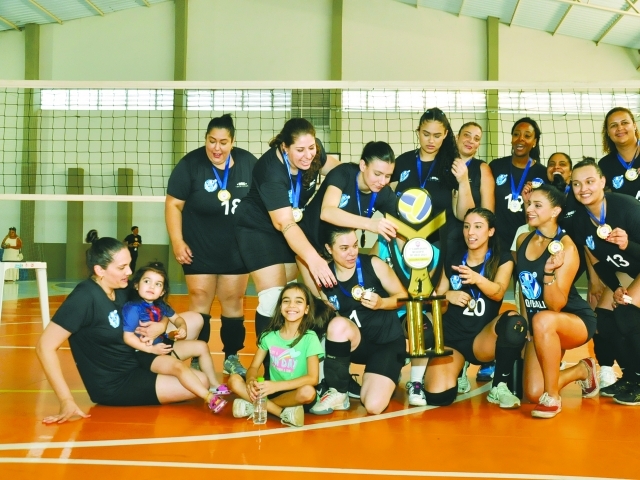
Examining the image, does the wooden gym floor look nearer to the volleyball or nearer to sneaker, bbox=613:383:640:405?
sneaker, bbox=613:383:640:405

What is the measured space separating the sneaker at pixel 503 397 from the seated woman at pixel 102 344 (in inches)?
74.6

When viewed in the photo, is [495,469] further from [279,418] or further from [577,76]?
[577,76]

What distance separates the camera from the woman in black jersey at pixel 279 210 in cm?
409

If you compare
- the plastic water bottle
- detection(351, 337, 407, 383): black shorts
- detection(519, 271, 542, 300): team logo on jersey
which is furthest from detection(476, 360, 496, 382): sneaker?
the plastic water bottle

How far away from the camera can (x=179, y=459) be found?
3018mm

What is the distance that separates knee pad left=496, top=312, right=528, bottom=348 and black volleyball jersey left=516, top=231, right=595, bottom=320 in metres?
0.15

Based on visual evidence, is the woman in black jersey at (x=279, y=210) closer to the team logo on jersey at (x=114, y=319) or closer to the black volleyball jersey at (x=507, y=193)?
the team logo on jersey at (x=114, y=319)

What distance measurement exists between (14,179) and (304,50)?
799cm

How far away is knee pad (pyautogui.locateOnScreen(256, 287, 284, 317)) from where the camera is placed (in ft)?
14.1

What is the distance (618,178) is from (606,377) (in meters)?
1.45

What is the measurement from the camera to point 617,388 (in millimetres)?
4504

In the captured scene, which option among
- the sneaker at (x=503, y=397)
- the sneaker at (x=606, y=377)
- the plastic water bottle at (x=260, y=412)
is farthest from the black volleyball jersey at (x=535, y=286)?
the plastic water bottle at (x=260, y=412)

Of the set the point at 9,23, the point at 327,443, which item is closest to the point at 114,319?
the point at 327,443

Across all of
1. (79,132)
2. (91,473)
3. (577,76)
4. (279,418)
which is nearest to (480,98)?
(577,76)
